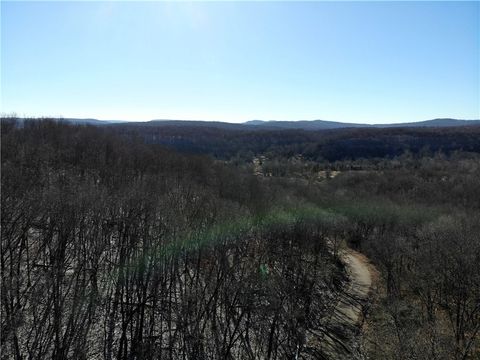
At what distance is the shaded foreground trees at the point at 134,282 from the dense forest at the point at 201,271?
0.09m

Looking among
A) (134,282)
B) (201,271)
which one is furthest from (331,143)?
(134,282)

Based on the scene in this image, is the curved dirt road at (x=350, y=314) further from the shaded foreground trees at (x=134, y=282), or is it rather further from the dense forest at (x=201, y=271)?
the shaded foreground trees at (x=134, y=282)

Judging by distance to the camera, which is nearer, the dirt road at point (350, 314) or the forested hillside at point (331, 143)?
the dirt road at point (350, 314)

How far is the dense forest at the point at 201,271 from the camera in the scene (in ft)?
54.6

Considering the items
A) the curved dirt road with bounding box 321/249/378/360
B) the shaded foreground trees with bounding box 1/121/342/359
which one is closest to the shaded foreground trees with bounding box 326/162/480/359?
the curved dirt road with bounding box 321/249/378/360

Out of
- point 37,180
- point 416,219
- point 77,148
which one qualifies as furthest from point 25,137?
point 416,219

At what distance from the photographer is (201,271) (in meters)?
23.2

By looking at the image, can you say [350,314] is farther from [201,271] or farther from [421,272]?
[201,271]

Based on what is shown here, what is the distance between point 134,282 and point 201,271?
15.0ft

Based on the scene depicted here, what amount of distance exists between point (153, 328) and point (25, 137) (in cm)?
4020

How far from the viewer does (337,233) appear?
158 ft

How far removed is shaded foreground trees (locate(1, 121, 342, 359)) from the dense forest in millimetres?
95

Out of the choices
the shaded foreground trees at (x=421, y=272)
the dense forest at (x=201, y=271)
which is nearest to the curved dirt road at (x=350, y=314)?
the dense forest at (x=201, y=271)

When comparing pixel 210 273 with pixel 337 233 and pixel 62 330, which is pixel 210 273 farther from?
pixel 337 233
